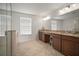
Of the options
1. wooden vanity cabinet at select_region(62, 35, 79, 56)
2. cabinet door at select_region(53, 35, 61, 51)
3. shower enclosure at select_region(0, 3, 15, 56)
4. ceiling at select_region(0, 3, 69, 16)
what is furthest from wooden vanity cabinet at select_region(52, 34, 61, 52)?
shower enclosure at select_region(0, 3, 15, 56)

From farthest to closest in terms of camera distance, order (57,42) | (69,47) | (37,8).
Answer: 1. (57,42)
2. (69,47)
3. (37,8)

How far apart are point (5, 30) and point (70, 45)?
6.83 ft

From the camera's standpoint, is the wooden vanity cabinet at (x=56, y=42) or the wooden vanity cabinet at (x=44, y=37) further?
the wooden vanity cabinet at (x=56, y=42)

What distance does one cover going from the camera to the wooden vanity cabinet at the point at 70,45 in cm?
269

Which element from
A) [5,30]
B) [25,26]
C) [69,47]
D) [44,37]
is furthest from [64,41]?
[5,30]

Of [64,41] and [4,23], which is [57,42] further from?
[4,23]

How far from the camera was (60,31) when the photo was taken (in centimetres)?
320

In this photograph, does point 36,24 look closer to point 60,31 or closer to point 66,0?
point 60,31

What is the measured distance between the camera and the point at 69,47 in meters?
3.05

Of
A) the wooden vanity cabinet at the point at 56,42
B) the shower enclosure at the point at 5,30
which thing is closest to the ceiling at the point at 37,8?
the shower enclosure at the point at 5,30

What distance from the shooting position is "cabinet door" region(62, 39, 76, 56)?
2830 millimetres

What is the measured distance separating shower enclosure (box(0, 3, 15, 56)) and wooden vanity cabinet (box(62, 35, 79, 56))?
187cm

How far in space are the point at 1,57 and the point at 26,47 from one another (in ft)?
3.23

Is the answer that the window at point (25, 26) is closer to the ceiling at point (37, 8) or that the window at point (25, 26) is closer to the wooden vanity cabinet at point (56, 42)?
the ceiling at point (37, 8)
